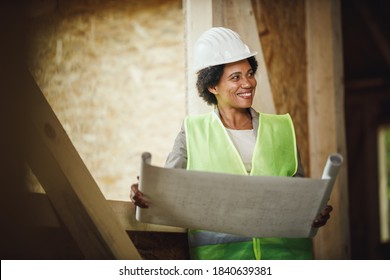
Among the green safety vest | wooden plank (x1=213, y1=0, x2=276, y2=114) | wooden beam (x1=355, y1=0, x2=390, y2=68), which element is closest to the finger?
the green safety vest

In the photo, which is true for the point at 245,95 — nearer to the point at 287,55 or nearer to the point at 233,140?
the point at 233,140

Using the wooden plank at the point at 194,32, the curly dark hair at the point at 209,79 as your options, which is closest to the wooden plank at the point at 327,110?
the wooden plank at the point at 194,32

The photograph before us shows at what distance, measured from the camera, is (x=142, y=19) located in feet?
11.3

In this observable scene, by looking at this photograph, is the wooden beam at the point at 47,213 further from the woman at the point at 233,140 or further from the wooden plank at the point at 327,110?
the wooden plank at the point at 327,110

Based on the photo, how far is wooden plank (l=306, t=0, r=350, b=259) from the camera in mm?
3568

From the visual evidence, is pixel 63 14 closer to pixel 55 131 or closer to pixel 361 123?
pixel 55 131

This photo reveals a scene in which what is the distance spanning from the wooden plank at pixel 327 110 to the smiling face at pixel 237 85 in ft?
4.56

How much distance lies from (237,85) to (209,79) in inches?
5.3

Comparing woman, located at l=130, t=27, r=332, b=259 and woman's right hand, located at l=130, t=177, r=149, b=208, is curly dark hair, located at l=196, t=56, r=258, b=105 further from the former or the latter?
woman's right hand, located at l=130, t=177, r=149, b=208

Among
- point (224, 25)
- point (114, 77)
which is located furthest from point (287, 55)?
point (114, 77)

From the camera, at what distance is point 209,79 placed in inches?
92.3

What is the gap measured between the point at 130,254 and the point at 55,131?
18.5 inches
